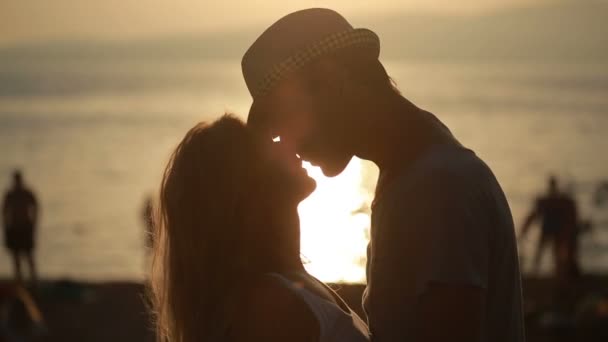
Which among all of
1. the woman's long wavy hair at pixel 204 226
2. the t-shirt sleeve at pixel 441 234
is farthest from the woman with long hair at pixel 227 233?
the t-shirt sleeve at pixel 441 234

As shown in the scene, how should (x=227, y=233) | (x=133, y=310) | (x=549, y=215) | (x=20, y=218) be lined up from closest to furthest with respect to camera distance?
(x=227, y=233)
(x=549, y=215)
(x=133, y=310)
(x=20, y=218)

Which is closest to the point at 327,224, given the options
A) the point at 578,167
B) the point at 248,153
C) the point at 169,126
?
the point at 578,167

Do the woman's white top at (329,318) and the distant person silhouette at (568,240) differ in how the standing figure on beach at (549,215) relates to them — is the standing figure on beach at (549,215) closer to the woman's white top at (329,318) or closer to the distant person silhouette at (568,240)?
the distant person silhouette at (568,240)

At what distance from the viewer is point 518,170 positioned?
59562mm

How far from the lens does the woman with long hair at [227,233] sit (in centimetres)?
309

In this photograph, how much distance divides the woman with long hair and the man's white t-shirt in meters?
0.16

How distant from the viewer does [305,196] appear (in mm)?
3338

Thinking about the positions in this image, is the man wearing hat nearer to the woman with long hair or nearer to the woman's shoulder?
the woman with long hair

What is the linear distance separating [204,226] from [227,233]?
7 cm

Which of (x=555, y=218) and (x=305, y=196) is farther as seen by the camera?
(x=555, y=218)

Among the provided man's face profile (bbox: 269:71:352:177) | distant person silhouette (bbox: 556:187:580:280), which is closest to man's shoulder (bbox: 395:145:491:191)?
man's face profile (bbox: 269:71:352:177)

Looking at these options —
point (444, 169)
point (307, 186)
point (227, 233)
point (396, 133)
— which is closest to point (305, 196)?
point (307, 186)

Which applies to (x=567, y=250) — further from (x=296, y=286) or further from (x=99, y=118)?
(x=99, y=118)

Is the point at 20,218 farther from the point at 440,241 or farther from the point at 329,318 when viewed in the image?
the point at 440,241
